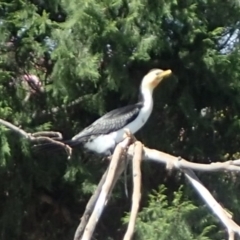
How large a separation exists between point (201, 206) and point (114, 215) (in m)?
0.51

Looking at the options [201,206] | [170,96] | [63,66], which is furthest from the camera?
[170,96]

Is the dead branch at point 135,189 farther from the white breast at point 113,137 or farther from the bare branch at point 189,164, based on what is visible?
the white breast at point 113,137

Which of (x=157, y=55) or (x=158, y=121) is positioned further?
(x=158, y=121)

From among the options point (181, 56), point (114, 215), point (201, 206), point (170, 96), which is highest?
point (181, 56)

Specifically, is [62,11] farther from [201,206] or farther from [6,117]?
[201,206]

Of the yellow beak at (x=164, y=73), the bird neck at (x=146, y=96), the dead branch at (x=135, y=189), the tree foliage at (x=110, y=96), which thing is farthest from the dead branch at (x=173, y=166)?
the bird neck at (x=146, y=96)

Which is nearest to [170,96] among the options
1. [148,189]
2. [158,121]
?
[158,121]

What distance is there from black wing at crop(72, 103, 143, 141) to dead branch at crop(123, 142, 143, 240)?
1.90 m

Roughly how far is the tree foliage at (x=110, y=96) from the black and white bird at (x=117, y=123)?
0.09 meters

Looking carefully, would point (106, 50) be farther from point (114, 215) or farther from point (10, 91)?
point (114, 215)

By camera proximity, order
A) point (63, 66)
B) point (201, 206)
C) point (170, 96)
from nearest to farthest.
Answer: point (63, 66) < point (201, 206) < point (170, 96)

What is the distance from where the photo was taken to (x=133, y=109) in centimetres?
408

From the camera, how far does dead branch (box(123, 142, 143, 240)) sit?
184 centimetres

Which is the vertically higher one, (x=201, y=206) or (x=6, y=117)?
(x=6, y=117)
